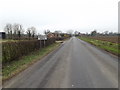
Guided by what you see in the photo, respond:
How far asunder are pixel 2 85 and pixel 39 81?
1.61m

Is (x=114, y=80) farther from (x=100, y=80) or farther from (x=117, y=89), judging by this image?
(x=117, y=89)

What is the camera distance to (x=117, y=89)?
6.30 metres

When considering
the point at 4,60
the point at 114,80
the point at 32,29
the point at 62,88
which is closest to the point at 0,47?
the point at 4,60

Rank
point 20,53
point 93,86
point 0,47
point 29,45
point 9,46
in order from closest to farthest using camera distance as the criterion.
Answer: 1. point 93,86
2. point 0,47
3. point 9,46
4. point 20,53
5. point 29,45

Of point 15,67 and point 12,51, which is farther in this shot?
point 12,51

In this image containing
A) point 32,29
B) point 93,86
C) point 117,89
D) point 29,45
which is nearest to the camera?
point 117,89

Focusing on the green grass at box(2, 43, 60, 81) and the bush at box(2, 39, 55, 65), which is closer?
the green grass at box(2, 43, 60, 81)

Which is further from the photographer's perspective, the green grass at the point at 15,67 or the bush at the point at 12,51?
the bush at the point at 12,51

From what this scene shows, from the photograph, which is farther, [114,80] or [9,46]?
[9,46]

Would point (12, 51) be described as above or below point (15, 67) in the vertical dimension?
above

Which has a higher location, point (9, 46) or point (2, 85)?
point (9, 46)

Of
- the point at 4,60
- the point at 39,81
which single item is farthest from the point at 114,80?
the point at 4,60

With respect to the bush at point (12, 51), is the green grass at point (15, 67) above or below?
below

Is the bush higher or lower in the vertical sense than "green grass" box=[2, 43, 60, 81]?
higher
